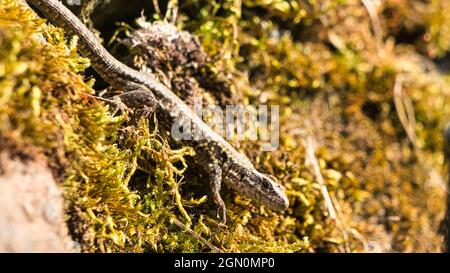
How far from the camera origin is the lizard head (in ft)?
11.2

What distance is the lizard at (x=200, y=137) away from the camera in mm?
3178

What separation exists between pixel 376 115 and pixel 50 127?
3.64m

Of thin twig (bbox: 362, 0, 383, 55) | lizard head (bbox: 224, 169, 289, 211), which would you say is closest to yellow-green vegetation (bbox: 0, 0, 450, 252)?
thin twig (bbox: 362, 0, 383, 55)

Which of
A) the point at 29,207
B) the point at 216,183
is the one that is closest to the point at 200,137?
the point at 216,183

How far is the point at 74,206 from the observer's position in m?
2.39

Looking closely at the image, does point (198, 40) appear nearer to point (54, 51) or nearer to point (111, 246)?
point (54, 51)

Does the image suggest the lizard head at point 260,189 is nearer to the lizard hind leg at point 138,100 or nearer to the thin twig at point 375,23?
the lizard hind leg at point 138,100

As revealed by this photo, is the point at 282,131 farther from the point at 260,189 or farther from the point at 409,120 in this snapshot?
the point at 409,120

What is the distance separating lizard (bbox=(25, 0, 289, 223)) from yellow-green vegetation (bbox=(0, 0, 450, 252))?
0.34ft

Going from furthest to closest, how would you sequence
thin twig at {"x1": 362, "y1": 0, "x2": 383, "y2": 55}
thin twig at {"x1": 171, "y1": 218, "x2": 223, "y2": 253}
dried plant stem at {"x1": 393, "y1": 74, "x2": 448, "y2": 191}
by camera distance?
thin twig at {"x1": 362, "y1": 0, "x2": 383, "y2": 55}
dried plant stem at {"x1": 393, "y1": 74, "x2": 448, "y2": 191}
thin twig at {"x1": 171, "y1": 218, "x2": 223, "y2": 253}

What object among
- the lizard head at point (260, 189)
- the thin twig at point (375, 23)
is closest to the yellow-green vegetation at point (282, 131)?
the thin twig at point (375, 23)

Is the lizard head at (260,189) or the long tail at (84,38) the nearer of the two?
the long tail at (84,38)

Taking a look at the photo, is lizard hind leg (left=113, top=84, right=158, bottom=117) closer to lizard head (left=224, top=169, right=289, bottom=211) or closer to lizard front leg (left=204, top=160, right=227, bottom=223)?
lizard front leg (left=204, top=160, right=227, bottom=223)

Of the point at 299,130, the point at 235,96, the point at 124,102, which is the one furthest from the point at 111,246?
the point at 299,130
